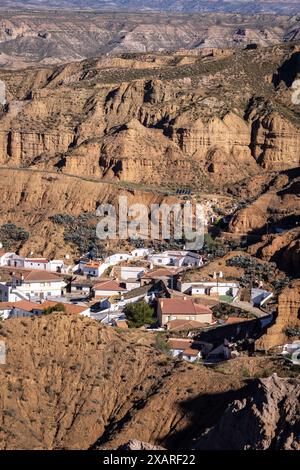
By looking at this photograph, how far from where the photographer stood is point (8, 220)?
7662 centimetres

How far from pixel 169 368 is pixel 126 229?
33.6m

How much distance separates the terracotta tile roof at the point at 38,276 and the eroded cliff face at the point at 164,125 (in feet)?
63.3

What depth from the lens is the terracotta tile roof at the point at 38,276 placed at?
61562mm

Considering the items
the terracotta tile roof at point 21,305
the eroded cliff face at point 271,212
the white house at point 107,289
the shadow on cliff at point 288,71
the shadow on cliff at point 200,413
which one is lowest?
the shadow on cliff at point 200,413

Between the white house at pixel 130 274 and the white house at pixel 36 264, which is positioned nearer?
the white house at pixel 130 274

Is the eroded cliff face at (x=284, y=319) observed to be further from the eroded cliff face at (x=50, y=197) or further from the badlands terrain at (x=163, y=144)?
the eroded cliff face at (x=50, y=197)

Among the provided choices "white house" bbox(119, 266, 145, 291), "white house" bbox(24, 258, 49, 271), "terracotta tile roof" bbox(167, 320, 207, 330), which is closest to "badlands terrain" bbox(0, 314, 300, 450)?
"terracotta tile roof" bbox(167, 320, 207, 330)

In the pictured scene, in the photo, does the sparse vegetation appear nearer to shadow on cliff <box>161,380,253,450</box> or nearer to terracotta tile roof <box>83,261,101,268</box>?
terracotta tile roof <box>83,261,101,268</box>

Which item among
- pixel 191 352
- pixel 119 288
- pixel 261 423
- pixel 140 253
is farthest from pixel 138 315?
pixel 261 423

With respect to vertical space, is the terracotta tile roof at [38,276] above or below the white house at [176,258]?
below

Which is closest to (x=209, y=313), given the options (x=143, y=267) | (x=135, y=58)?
(x=143, y=267)

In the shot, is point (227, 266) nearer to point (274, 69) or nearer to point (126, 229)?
point (126, 229)

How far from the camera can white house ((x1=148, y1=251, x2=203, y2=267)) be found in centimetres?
6594

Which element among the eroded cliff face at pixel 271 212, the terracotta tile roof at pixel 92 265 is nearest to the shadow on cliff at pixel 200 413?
the terracotta tile roof at pixel 92 265
